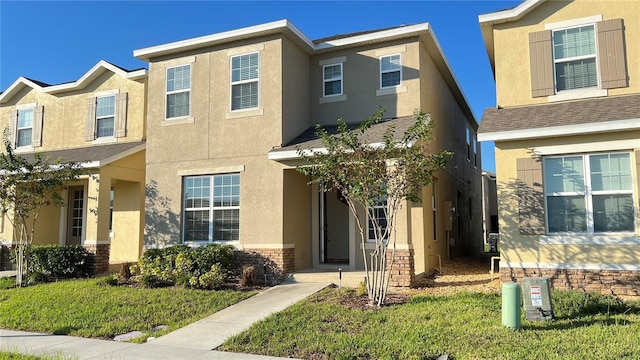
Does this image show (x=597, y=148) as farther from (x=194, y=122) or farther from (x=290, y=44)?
(x=194, y=122)

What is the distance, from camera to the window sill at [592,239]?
9758mm

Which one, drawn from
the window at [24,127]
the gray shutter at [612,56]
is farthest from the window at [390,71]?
the window at [24,127]

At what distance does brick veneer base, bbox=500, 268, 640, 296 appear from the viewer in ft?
31.8

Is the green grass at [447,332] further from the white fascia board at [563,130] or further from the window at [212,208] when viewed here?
the window at [212,208]

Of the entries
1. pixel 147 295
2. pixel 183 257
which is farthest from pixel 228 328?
pixel 183 257

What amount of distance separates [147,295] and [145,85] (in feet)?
28.3

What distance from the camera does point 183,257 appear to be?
40.7 feet

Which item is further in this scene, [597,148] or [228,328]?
[597,148]

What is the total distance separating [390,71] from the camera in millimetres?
13672

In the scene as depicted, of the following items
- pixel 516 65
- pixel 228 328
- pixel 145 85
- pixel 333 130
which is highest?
pixel 145 85

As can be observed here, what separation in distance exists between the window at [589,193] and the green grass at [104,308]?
6.88 metres

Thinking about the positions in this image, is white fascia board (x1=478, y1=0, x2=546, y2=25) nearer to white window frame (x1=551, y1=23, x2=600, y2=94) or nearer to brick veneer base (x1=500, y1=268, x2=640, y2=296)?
white window frame (x1=551, y1=23, x2=600, y2=94)

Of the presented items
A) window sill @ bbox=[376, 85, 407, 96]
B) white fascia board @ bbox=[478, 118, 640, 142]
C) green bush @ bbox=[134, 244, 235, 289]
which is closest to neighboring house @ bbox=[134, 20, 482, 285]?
window sill @ bbox=[376, 85, 407, 96]

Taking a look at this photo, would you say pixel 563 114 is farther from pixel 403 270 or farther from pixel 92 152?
pixel 92 152
